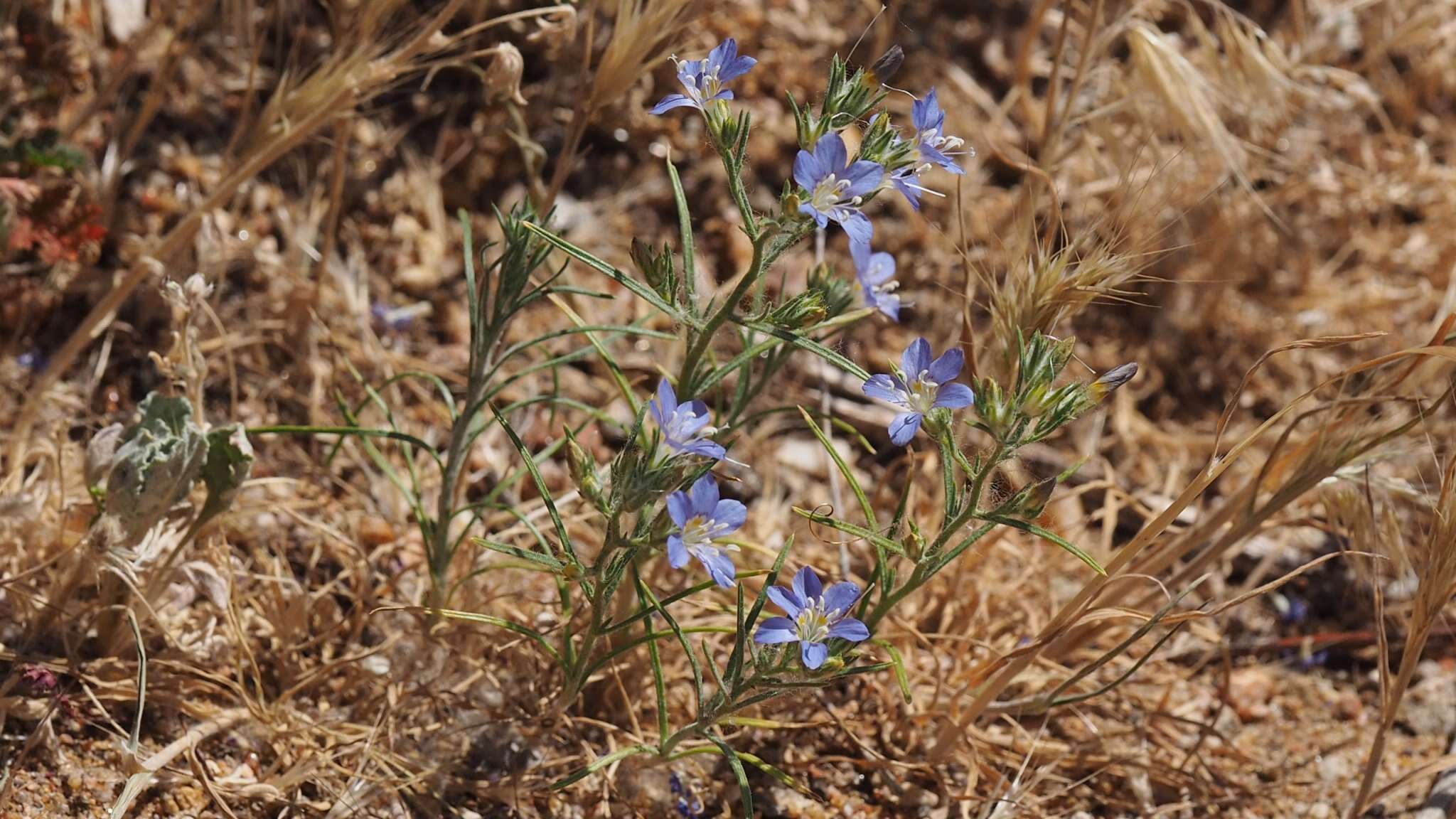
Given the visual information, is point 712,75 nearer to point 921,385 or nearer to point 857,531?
point 921,385

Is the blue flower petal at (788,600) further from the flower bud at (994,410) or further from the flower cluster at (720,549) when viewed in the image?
the flower bud at (994,410)

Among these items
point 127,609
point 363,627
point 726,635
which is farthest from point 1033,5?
point 127,609

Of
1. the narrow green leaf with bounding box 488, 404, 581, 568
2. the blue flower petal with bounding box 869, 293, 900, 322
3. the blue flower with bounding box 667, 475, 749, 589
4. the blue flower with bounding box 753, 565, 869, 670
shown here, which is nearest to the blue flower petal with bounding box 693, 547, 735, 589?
the blue flower with bounding box 667, 475, 749, 589

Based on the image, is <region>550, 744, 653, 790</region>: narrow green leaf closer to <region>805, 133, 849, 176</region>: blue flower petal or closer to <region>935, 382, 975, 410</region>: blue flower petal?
<region>935, 382, 975, 410</region>: blue flower petal

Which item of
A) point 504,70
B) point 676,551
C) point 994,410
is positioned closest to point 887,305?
point 994,410

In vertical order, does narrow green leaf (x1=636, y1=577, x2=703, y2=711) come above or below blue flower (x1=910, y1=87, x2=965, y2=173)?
below

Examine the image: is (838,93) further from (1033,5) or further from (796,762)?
(1033,5)
